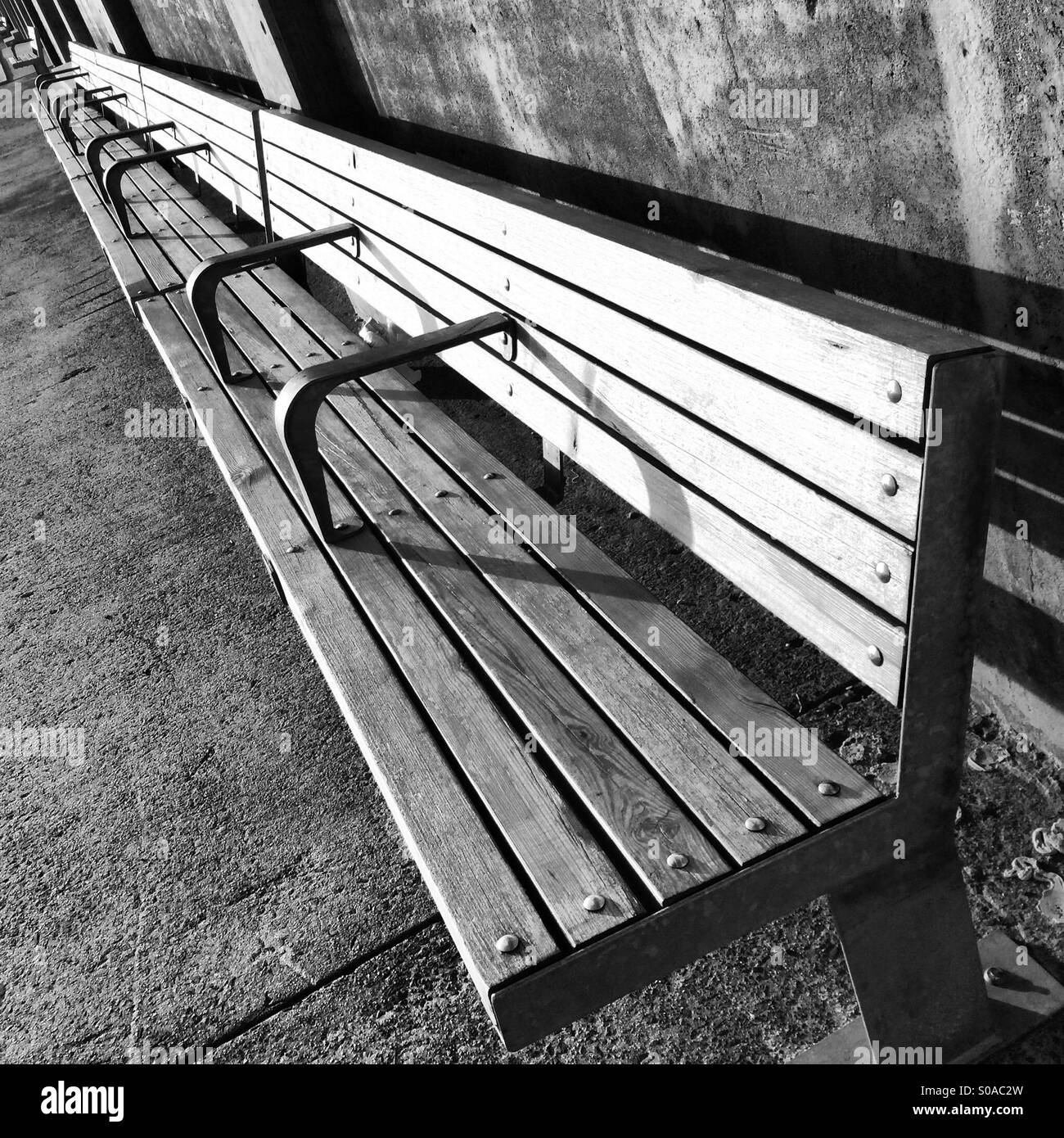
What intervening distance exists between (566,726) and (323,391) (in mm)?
932

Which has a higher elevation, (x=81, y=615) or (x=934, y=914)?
(x=934, y=914)

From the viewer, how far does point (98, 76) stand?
31.9 feet

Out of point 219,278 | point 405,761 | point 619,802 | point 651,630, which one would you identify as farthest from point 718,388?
point 219,278

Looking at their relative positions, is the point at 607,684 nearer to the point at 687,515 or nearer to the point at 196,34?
the point at 687,515

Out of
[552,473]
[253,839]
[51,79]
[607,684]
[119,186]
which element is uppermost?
[51,79]

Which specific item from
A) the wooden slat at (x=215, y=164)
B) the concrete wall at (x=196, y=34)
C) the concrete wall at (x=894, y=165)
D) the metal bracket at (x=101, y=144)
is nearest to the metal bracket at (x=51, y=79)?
the concrete wall at (x=196, y=34)

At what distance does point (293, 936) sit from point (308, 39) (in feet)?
12.2

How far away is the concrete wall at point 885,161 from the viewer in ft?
5.57

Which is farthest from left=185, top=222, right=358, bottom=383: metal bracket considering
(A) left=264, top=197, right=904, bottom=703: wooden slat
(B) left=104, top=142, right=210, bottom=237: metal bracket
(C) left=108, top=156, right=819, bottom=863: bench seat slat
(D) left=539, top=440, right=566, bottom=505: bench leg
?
(B) left=104, top=142, right=210, bottom=237: metal bracket

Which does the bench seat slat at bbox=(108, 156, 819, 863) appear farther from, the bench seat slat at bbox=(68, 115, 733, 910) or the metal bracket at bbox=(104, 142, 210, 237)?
the metal bracket at bbox=(104, 142, 210, 237)

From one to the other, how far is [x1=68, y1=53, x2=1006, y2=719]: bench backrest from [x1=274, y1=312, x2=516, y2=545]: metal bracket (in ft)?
0.49

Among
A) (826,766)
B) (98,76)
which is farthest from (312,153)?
(98,76)

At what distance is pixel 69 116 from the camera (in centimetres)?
916

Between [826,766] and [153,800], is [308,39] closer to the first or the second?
[153,800]
